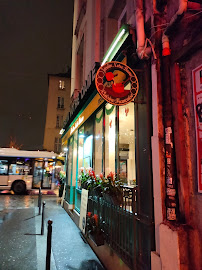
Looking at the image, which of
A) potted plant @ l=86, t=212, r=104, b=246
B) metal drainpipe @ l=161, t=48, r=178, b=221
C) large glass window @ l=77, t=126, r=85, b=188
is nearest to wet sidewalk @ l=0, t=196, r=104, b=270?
potted plant @ l=86, t=212, r=104, b=246

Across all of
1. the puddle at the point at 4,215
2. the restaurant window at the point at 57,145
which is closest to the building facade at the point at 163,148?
the puddle at the point at 4,215

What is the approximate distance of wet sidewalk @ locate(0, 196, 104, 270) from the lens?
4.45 meters

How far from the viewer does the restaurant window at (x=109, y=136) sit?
594 cm

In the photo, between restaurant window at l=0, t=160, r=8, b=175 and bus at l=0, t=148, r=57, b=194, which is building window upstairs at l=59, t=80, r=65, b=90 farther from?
restaurant window at l=0, t=160, r=8, b=175

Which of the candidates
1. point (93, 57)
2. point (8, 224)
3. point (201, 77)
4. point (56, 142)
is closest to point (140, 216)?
point (201, 77)

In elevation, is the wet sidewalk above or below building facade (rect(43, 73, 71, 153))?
below

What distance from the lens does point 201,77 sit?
2.88 metres

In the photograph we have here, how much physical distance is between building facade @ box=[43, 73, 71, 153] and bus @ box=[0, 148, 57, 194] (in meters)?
10.5

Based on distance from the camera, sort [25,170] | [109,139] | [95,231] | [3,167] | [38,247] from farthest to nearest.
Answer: [25,170], [3,167], [109,139], [38,247], [95,231]

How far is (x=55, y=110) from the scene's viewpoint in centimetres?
2872

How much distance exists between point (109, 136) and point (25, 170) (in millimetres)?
12806

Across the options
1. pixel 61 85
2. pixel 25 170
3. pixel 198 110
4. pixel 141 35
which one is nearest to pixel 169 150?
pixel 198 110

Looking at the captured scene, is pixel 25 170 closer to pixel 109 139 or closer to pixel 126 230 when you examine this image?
pixel 109 139

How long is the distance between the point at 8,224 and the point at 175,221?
7.06 meters
